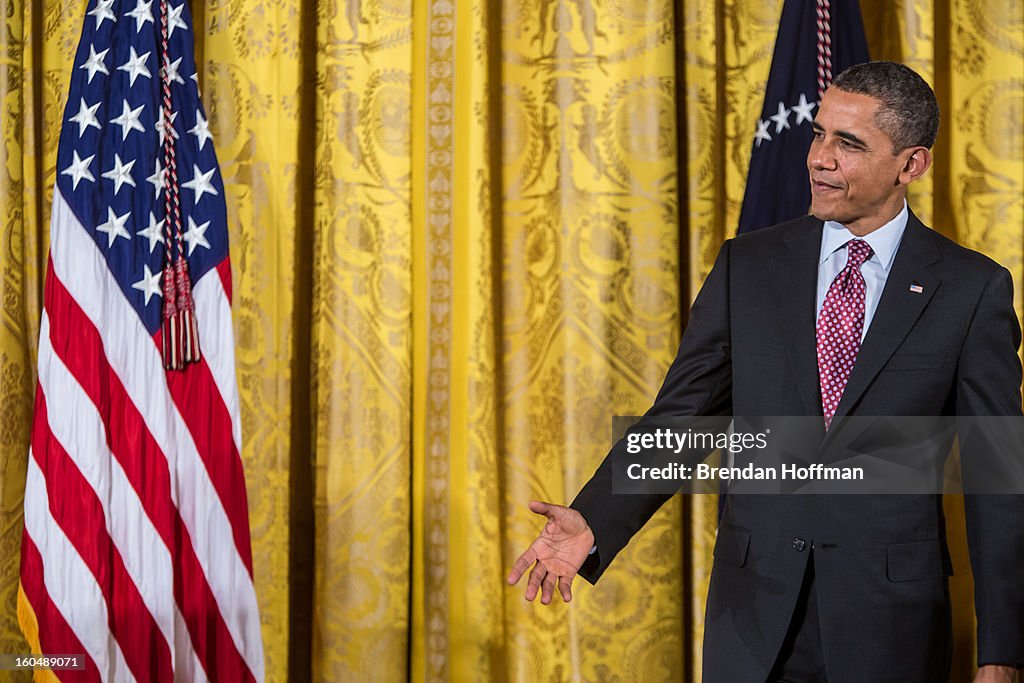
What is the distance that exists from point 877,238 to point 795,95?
0.82m

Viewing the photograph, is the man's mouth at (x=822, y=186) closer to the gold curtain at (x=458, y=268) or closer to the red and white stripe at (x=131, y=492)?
the gold curtain at (x=458, y=268)

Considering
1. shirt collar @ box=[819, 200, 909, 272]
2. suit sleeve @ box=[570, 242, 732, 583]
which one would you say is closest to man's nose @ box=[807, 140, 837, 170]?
shirt collar @ box=[819, 200, 909, 272]

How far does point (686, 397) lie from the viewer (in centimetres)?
188

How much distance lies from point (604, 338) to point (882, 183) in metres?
1.07

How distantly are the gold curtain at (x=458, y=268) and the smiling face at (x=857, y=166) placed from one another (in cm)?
97

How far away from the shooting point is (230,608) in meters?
2.56

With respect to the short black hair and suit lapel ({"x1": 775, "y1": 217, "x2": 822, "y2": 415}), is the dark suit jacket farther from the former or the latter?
the short black hair

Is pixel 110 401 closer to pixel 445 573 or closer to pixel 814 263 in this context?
pixel 445 573

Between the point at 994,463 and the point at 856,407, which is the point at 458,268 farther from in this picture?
the point at 994,463

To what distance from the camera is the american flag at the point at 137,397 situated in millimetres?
2383

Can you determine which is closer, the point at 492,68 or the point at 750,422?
the point at 750,422

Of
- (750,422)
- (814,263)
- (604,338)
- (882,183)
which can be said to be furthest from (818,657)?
(604,338)

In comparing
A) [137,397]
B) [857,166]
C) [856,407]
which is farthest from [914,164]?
[137,397]

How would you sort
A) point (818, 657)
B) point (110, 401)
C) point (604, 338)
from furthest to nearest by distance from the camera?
point (604, 338) → point (110, 401) → point (818, 657)
